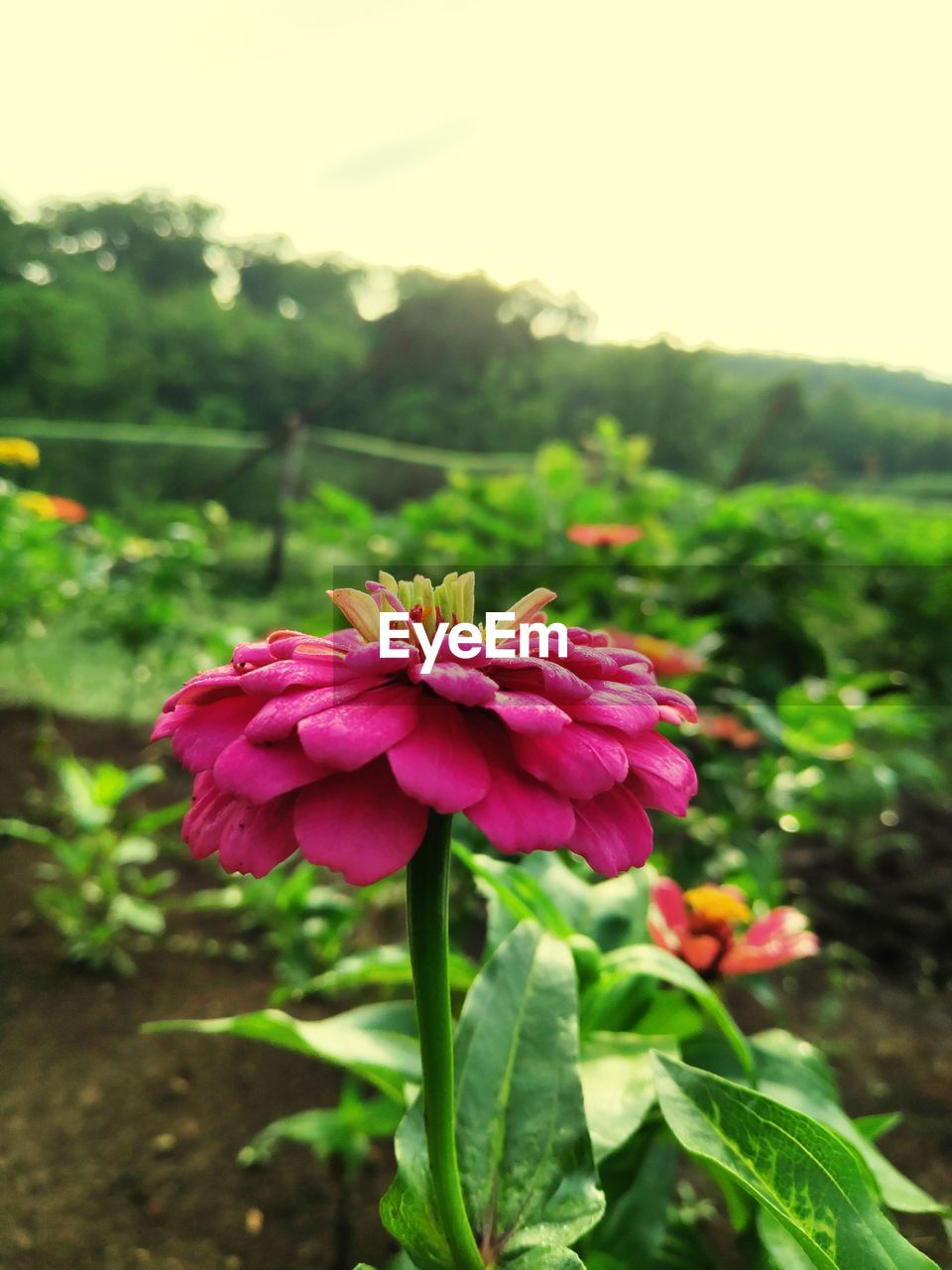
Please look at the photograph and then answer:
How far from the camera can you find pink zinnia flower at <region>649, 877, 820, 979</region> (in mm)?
675

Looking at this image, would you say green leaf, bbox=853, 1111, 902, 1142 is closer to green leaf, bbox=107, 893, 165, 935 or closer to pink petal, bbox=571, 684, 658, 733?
pink petal, bbox=571, 684, 658, 733

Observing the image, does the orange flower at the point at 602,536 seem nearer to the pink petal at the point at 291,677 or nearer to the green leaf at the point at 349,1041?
the green leaf at the point at 349,1041

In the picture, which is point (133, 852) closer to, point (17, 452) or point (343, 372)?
point (17, 452)

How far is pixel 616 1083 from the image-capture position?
0.55 m

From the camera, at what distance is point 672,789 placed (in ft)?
1.14

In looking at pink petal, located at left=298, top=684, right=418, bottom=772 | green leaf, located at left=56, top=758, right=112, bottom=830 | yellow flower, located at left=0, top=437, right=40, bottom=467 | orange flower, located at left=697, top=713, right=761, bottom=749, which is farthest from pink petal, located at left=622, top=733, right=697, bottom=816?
yellow flower, located at left=0, top=437, right=40, bottom=467

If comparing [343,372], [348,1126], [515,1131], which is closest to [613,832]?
[515,1131]

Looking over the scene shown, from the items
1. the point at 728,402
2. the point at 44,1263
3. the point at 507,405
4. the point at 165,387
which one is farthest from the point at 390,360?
the point at 44,1263

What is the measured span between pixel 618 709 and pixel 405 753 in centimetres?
10

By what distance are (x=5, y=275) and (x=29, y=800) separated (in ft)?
44.1

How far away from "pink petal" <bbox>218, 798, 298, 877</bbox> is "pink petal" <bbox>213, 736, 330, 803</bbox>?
23mm

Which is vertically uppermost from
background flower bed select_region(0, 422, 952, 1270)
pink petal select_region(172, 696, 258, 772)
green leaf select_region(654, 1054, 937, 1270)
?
pink petal select_region(172, 696, 258, 772)

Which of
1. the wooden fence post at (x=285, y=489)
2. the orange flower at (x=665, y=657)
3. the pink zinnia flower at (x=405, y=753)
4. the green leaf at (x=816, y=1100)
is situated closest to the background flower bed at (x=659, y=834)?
the orange flower at (x=665, y=657)

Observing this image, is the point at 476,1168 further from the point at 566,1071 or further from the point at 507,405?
the point at 507,405
